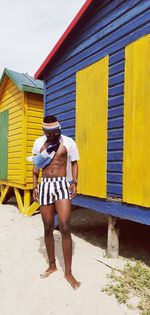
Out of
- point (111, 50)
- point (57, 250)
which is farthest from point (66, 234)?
point (111, 50)

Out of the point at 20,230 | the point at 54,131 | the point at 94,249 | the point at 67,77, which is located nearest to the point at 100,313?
the point at 94,249

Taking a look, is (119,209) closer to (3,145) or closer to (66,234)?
(66,234)

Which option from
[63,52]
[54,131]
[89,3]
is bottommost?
[54,131]

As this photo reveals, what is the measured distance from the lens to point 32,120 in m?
9.10

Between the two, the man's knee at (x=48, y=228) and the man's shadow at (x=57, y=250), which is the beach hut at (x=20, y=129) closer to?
the man's shadow at (x=57, y=250)

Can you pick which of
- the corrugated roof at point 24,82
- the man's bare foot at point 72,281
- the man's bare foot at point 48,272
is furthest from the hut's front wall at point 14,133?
the man's bare foot at point 72,281

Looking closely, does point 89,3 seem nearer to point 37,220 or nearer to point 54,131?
point 54,131

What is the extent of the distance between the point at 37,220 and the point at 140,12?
5.88 m

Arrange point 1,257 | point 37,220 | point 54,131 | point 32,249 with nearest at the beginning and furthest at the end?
point 54,131, point 1,257, point 32,249, point 37,220

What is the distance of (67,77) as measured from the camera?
634 centimetres

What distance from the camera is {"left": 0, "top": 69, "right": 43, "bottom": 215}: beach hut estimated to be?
8867 millimetres

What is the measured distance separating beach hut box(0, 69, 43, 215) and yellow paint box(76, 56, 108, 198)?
3.47m

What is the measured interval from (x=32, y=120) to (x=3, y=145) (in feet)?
7.18

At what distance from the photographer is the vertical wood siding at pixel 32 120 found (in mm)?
8961
